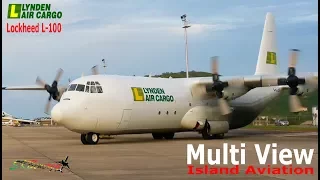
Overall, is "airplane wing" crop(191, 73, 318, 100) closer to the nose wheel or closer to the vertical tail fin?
the vertical tail fin

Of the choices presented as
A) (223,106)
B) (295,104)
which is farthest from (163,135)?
(295,104)

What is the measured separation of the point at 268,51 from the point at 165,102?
41.0 ft

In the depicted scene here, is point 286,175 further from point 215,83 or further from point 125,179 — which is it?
point 215,83

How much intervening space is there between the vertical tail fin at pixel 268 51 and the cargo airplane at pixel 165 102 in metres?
2.69

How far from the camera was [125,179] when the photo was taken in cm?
1111

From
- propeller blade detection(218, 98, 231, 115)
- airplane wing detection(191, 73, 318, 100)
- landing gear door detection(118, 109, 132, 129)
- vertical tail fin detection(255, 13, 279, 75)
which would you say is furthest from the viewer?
vertical tail fin detection(255, 13, 279, 75)

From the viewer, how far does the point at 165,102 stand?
28.0 m

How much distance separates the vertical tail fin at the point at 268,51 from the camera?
36656 mm

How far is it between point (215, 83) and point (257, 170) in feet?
54.9

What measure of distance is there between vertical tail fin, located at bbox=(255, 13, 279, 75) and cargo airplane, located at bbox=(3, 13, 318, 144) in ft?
8.84

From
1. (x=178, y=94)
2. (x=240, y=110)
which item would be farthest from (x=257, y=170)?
(x=240, y=110)

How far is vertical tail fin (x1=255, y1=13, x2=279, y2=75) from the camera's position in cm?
3666

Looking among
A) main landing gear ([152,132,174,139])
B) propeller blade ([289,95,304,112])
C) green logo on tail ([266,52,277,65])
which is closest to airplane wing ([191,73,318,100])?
propeller blade ([289,95,304,112])

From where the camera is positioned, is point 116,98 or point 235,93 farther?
point 235,93
